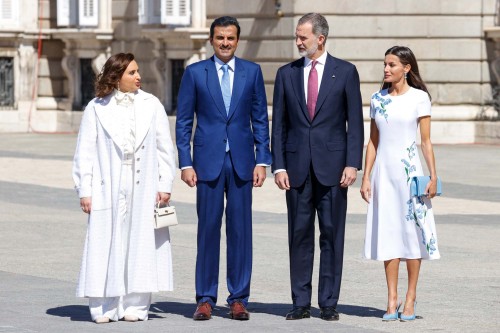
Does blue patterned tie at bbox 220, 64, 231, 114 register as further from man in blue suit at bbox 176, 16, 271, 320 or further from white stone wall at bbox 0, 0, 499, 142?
white stone wall at bbox 0, 0, 499, 142

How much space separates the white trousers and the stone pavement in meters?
0.11

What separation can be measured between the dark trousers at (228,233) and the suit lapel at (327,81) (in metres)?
0.70

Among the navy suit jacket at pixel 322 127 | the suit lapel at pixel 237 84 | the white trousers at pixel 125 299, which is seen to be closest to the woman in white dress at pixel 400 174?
the navy suit jacket at pixel 322 127

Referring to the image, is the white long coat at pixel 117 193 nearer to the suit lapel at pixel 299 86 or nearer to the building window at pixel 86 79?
the suit lapel at pixel 299 86

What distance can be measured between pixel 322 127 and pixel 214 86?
2.49 feet

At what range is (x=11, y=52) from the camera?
121 feet

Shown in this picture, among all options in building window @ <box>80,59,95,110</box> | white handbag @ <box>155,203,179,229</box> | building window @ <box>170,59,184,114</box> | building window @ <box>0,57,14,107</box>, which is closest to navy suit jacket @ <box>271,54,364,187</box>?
white handbag @ <box>155,203,179,229</box>

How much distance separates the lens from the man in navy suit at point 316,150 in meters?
11.0

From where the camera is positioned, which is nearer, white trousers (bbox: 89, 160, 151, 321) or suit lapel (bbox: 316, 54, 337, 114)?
Result: white trousers (bbox: 89, 160, 151, 321)

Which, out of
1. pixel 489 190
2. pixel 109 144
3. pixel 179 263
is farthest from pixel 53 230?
pixel 489 190

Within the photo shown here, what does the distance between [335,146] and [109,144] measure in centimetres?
147

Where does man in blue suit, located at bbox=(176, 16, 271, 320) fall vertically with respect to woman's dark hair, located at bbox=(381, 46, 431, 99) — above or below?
below

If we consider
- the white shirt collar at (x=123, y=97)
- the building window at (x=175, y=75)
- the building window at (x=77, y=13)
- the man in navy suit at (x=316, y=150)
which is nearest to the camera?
the man in navy suit at (x=316, y=150)

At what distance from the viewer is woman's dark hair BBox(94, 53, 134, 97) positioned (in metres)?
11.0
